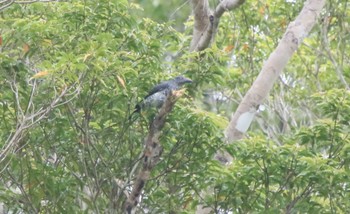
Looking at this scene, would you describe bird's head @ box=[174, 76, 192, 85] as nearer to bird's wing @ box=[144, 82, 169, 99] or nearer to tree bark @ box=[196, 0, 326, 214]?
bird's wing @ box=[144, 82, 169, 99]

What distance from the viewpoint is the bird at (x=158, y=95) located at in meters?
7.61

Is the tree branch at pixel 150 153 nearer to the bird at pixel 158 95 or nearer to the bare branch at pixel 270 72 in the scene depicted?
the bird at pixel 158 95

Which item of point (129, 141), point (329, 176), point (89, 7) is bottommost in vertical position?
point (329, 176)

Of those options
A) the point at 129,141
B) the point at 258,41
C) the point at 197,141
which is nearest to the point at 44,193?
the point at 129,141

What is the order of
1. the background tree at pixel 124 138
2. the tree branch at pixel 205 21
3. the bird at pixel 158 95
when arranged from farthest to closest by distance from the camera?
the tree branch at pixel 205 21
the background tree at pixel 124 138
the bird at pixel 158 95

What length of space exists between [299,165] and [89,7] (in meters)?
2.22

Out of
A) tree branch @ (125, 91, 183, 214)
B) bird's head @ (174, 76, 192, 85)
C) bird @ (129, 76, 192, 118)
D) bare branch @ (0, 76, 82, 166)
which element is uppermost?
bird's head @ (174, 76, 192, 85)

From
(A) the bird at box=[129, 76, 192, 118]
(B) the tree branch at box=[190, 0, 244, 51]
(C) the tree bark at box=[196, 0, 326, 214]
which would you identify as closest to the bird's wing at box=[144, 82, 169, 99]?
(A) the bird at box=[129, 76, 192, 118]

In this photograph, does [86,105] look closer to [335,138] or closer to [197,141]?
[197,141]

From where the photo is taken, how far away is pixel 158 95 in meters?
7.69

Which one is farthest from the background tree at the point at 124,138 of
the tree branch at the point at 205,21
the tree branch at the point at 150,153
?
the tree branch at the point at 205,21

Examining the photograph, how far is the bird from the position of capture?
761cm

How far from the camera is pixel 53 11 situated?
8.35 m

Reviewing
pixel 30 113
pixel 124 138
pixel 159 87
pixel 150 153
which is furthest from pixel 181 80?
pixel 30 113
